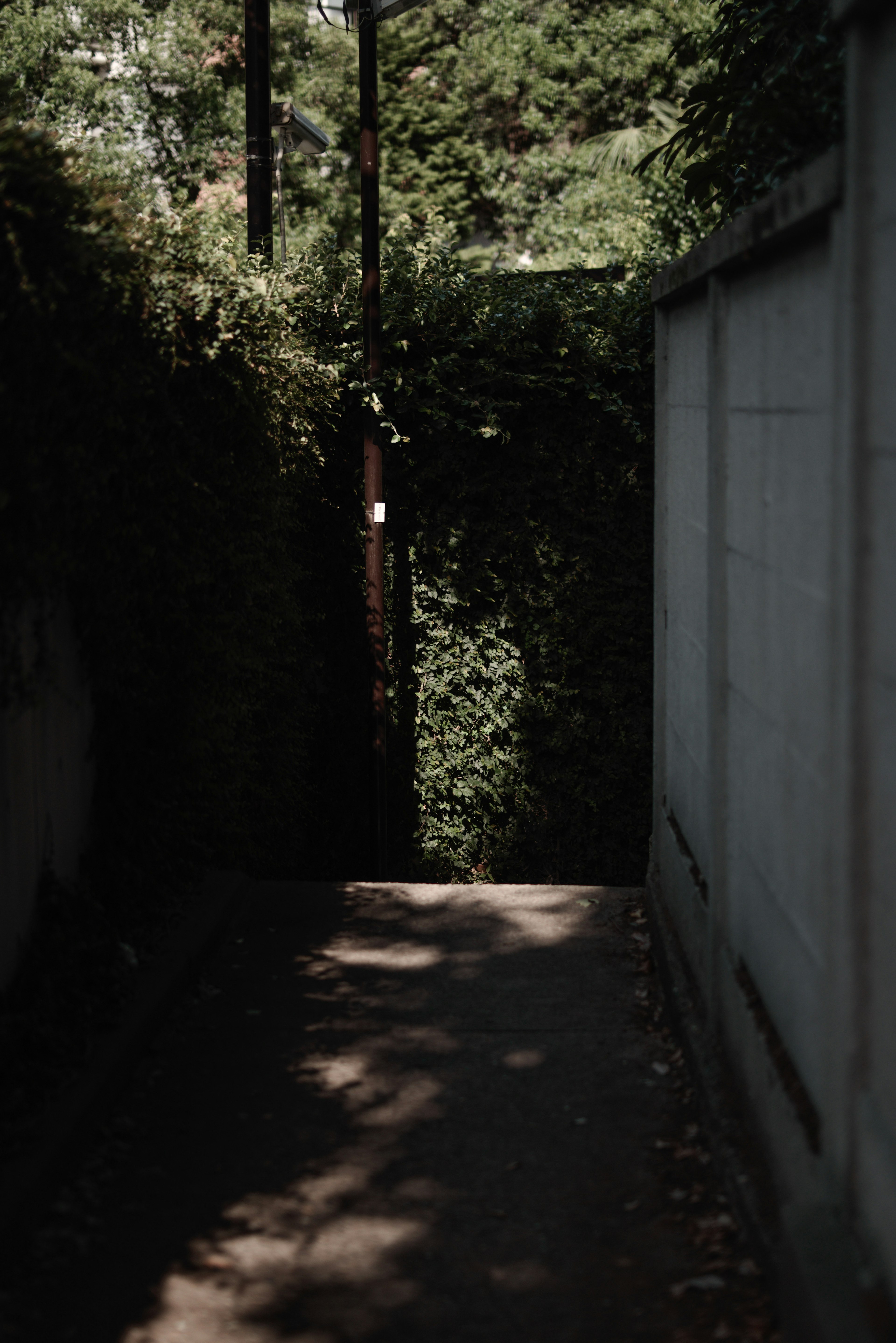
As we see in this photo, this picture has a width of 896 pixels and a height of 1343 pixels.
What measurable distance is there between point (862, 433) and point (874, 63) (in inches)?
24.1

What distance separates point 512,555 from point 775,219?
208 inches

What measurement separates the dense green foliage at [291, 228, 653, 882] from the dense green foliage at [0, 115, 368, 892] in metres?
0.80

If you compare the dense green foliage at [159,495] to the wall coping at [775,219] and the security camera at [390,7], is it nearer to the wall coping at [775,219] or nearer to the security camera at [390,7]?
the wall coping at [775,219]

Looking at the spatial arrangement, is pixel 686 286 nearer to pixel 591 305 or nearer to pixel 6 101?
pixel 6 101

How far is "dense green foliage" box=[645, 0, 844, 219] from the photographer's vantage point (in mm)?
3479

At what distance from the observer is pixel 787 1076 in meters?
3.14

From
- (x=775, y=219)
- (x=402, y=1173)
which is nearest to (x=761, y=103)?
(x=775, y=219)

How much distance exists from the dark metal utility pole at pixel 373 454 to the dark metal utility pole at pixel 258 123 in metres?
0.17

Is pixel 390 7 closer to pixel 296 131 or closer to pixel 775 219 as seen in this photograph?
pixel 296 131

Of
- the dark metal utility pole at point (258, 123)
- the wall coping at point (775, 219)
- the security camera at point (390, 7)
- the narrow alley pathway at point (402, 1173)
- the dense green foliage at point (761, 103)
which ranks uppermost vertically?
the security camera at point (390, 7)

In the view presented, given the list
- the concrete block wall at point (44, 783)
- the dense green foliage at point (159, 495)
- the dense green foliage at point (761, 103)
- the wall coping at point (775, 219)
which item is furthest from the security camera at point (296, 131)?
the concrete block wall at point (44, 783)

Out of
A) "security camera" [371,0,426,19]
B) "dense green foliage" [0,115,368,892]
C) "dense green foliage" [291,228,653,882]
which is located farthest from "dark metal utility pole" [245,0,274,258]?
"dense green foliage" [0,115,368,892]

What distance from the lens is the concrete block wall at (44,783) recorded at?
3.95 m

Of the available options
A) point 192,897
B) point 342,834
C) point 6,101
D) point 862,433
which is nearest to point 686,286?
point 6,101
